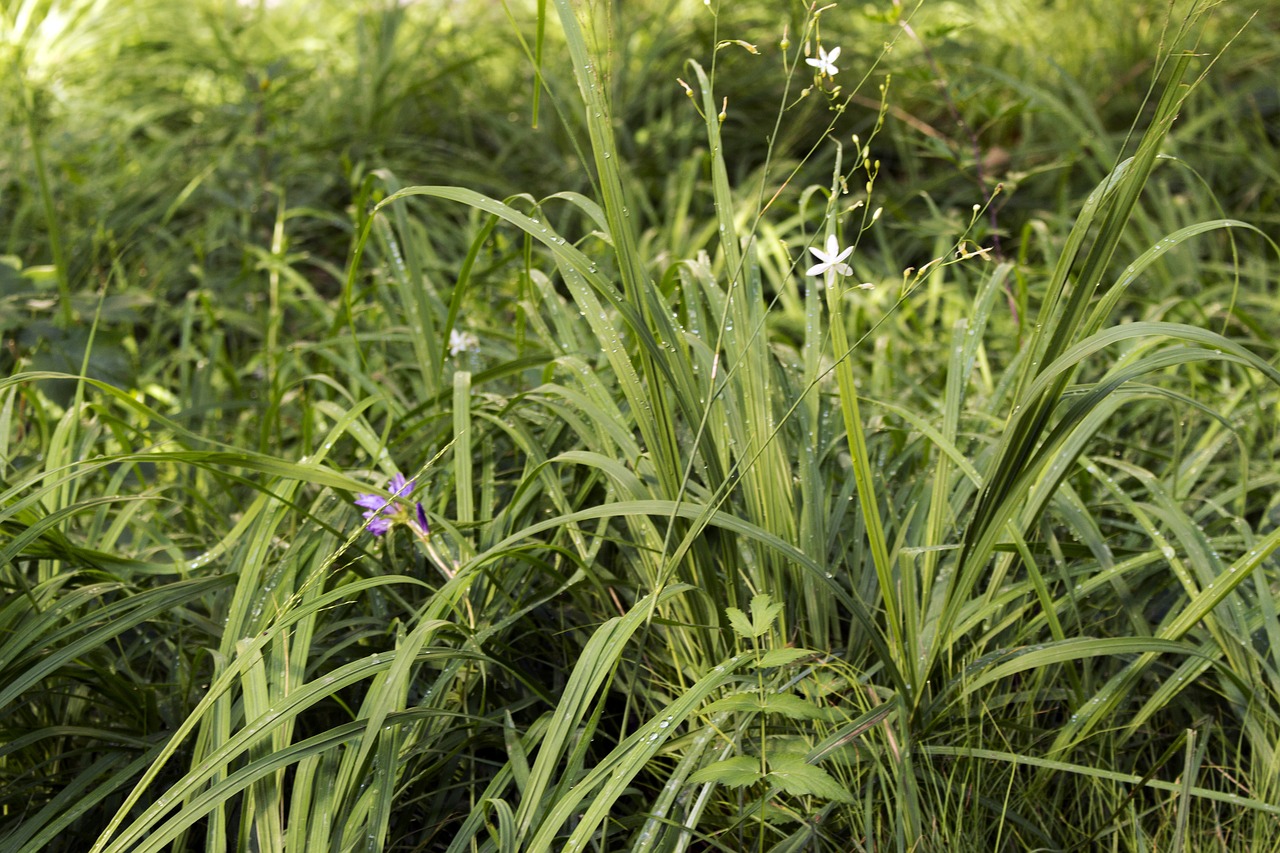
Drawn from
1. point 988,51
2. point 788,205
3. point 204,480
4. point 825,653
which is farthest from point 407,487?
point 988,51

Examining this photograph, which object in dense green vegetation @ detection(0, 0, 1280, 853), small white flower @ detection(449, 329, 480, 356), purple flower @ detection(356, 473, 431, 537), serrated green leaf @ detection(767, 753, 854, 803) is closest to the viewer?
serrated green leaf @ detection(767, 753, 854, 803)

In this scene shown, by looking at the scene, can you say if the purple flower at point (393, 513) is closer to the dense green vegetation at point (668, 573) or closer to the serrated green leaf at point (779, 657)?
the dense green vegetation at point (668, 573)

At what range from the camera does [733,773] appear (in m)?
1.10

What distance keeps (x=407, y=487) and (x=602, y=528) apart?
331mm

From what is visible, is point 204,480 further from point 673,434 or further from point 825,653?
point 825,653

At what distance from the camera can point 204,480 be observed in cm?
217

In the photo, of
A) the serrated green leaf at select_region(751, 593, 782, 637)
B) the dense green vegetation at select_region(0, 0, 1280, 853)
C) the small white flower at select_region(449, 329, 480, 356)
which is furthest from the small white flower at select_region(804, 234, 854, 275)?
the small white flower at select_region(449, 329, 480, 356)

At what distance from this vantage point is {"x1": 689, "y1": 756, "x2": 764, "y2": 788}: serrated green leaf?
1.08 m

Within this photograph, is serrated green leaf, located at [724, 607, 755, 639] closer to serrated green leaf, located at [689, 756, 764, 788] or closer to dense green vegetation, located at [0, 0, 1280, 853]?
dense green vegetation, located at [0, 0, 1280, 853]

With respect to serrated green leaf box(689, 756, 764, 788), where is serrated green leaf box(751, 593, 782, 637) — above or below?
above

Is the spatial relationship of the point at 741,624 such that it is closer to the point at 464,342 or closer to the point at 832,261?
the point at 832,261

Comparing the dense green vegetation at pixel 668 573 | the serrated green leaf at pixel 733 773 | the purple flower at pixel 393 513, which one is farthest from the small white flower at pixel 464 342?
the serrated green leaf at pixel 733 773

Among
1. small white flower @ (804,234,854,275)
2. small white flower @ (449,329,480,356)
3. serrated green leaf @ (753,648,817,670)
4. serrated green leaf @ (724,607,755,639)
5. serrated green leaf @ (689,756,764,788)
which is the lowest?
serrated green leaf @ (689,756,764,788)

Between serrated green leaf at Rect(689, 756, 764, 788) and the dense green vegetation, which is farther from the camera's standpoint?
the dense green vegetation
